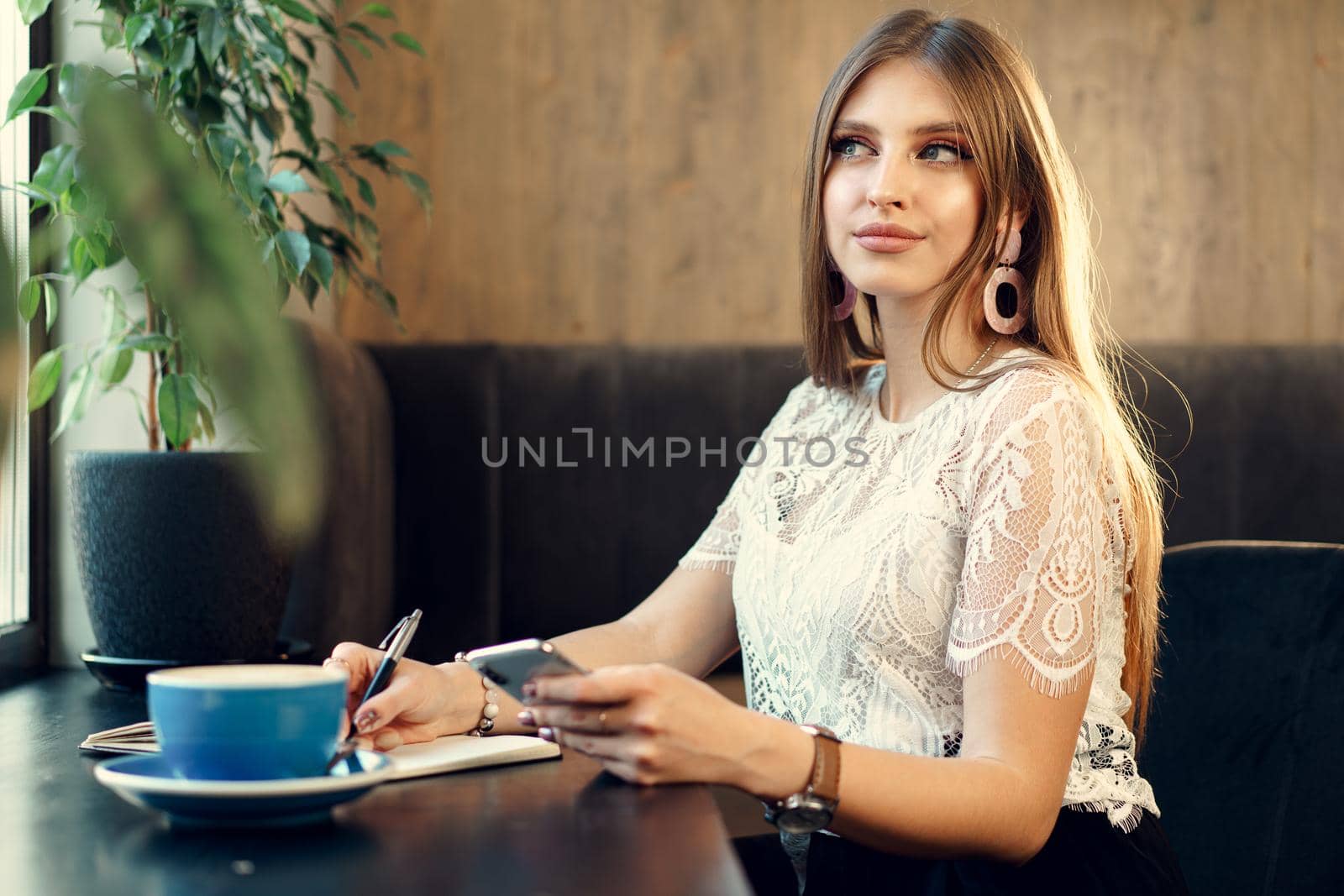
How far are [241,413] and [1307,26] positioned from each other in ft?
9.39

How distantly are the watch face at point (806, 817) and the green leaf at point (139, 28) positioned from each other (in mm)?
983

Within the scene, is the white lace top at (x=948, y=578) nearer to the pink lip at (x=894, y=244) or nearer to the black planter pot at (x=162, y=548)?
the pink lip at (x=894, y=244)

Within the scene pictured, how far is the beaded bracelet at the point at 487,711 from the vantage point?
0.91 meters

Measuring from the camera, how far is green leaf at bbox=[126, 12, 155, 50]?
1273 mm

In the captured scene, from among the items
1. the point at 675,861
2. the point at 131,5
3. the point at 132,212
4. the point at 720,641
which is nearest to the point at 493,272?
the point at 131,5

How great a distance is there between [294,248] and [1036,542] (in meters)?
0.84

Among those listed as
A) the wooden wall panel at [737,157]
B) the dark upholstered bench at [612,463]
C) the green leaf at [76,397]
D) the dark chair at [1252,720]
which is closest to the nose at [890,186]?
the dark chair at [1252,720]

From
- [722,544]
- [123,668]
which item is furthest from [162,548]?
[722,544]

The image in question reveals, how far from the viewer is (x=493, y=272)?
249cm

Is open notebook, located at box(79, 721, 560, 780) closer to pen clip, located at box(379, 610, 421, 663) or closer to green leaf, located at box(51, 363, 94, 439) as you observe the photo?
pen clip, located at box(379, 610, 421, 663)

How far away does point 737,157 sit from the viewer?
251 cm

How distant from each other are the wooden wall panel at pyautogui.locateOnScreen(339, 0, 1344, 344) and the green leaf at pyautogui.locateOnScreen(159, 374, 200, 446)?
3.75 ft

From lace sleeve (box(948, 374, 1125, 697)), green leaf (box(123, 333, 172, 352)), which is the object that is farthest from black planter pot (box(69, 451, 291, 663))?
lace sleeve (box(948, 374, 1125, 697))

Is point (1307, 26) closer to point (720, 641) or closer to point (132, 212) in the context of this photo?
point (720, 641)
